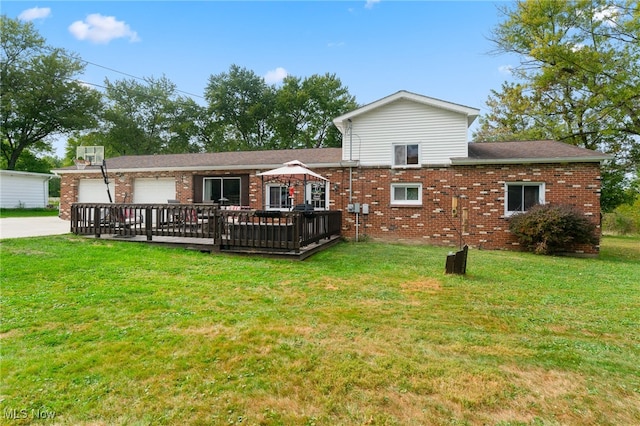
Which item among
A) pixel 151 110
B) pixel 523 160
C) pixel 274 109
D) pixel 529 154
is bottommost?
pixel 523 160

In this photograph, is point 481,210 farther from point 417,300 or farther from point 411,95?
point 417,300

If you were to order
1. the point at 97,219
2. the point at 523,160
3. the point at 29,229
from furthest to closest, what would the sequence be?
the point at 29,229 → the point at 523,160 → the point at 97,219

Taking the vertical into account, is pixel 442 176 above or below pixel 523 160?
below

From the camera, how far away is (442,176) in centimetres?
1111

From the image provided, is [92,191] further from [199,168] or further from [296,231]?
[296,231]

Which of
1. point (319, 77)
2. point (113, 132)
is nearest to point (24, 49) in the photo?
point (113, 132)

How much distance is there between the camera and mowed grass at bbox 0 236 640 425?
2188 millimetres

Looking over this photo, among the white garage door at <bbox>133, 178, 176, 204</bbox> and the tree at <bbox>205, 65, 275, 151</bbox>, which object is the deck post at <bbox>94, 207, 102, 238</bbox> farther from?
the tree at <bbox>205, 65, 275, 151</bbox>

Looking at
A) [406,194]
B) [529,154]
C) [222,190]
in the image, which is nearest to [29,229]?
[222,190]

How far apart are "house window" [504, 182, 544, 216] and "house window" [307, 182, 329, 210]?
6.20m

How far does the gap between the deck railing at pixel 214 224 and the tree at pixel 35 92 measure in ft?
88.0

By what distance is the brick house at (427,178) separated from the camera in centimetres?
1020

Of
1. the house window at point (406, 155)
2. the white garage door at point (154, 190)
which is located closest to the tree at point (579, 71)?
the house window at point (406, 155)

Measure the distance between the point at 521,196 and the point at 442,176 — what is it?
255 centimetres
